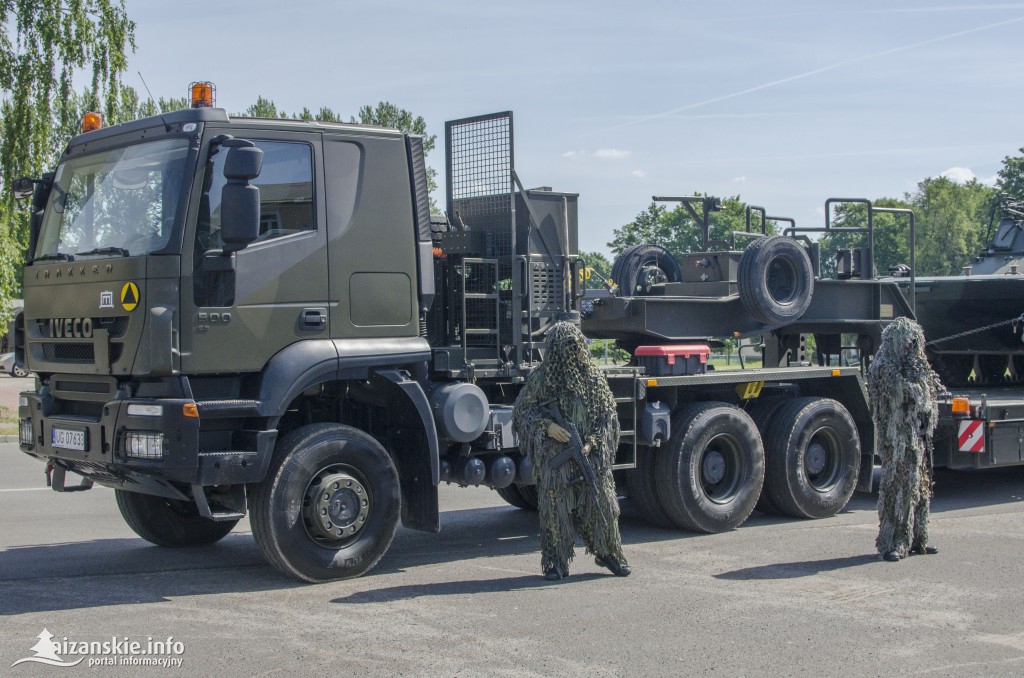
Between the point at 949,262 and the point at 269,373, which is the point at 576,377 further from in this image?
the point at 949,262

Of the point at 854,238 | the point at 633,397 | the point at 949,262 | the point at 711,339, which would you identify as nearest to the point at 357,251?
the point at 633,397

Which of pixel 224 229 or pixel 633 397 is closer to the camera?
pixel 224 229

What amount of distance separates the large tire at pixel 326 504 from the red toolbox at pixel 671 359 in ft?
9.35

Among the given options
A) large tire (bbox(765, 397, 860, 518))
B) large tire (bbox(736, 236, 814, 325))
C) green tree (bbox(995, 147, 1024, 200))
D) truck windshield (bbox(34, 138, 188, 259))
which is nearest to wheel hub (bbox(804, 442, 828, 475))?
large tire (bbox(765, 397, 860, 518))

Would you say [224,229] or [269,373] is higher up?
[224,229]

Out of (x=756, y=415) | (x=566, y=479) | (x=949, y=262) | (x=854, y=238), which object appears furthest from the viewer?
(x=949, y=262)

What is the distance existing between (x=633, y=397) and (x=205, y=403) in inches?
146

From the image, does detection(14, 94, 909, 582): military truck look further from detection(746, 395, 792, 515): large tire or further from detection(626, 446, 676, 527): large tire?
detection(746, 395, 792, 515): large tire

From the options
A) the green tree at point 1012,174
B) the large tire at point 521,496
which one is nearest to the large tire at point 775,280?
the large tire at point 521,496

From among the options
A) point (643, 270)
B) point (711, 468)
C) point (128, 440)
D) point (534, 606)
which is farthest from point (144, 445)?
point (643, 270)

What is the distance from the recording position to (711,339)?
35.6 ft

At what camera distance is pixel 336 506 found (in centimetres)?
763

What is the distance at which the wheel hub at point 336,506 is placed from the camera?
755 centimetres

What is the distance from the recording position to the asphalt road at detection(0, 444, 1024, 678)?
227 inches
